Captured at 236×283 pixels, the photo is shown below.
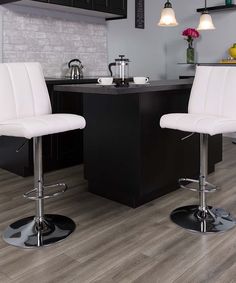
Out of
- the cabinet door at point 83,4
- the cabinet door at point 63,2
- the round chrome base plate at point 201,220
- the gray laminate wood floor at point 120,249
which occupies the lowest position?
the gray laminate wood floor at point 120,249

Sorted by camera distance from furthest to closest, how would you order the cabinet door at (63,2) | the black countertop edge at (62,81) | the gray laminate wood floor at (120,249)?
the cabinet door at (63,2) → the black countertop edge at (62,81) → the gray laminate wood floor at (120,249)

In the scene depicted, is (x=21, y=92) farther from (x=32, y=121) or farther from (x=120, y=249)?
(x=120, y=249)

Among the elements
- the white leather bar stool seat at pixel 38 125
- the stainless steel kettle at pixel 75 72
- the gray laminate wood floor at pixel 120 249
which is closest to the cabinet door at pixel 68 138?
the stainless steel kettle at pixel 75 72

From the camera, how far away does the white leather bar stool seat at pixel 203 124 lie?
193cm

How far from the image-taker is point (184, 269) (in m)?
1.75

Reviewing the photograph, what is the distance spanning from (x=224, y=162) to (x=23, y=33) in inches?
104

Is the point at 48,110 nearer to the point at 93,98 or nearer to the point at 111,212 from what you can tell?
the point at 93,98

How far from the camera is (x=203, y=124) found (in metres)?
1.95

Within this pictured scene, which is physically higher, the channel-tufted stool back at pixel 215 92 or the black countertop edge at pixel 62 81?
the black countertop edge at pixel 62 81

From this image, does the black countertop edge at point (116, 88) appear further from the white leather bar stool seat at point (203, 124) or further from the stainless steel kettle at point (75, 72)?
the stainless steel kettle at point (75, 72)

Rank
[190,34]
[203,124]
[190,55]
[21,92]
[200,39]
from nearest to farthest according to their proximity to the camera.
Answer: [203,124] → [21,92] → [190,34] → [190,55] → [200,39]

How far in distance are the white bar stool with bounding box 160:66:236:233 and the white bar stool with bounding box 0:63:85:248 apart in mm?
654

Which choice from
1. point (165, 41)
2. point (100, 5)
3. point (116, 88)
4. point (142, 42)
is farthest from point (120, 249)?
point (165, 41)

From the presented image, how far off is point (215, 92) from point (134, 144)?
657 mm
